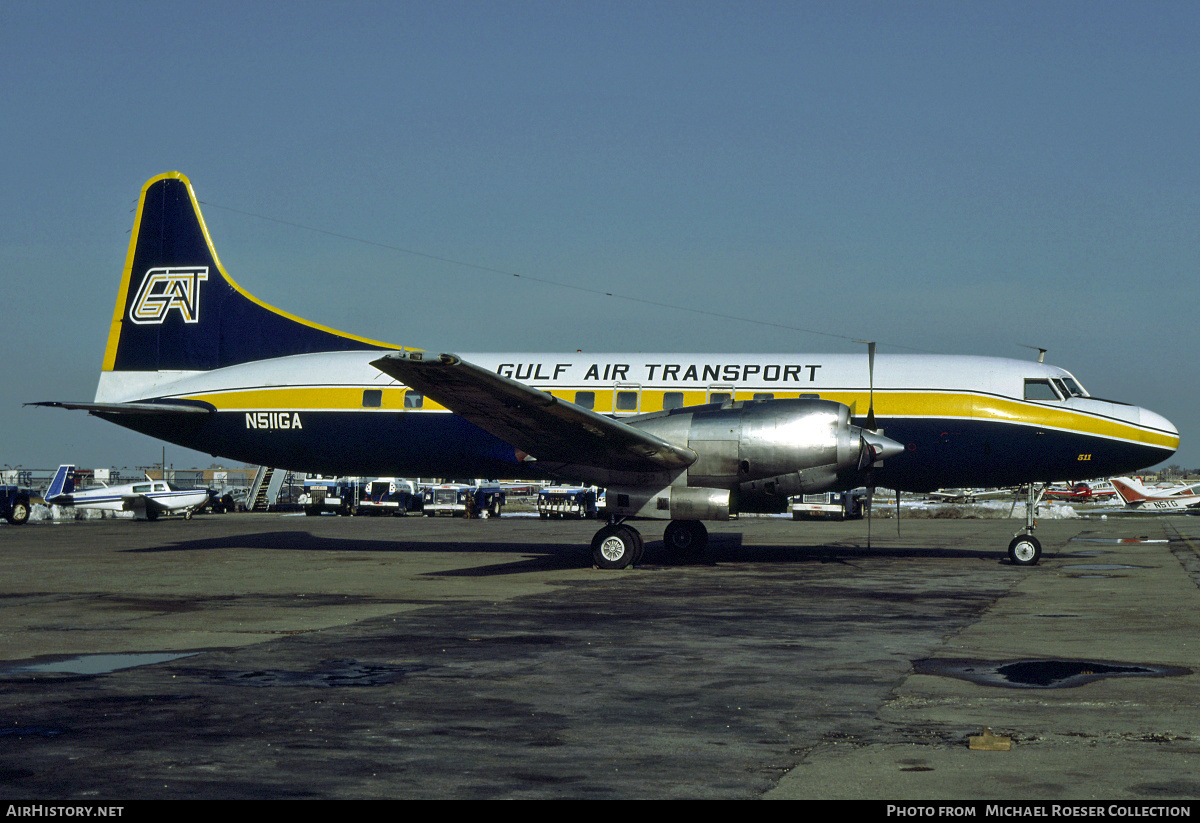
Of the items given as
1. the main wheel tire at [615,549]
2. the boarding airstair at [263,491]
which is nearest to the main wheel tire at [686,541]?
the main wheel tire at [615,549]

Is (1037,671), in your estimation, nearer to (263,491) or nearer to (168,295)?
(168,295)

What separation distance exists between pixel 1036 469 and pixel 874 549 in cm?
623

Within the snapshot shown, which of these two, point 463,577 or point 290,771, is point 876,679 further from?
point 463,577

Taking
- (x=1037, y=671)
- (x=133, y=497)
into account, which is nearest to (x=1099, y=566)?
(x=1037, y=671)

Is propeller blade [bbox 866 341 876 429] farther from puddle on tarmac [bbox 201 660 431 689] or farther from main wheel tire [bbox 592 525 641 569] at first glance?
puddle on tarmac [bbox 201 660 431 689]

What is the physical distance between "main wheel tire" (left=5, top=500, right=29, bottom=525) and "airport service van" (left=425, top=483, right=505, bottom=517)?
19.4m

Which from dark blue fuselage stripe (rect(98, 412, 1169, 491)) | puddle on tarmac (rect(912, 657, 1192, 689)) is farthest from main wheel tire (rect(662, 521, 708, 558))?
puddle on tarmac (rect(912, 657, 1192, 689))

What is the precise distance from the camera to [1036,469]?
2406 centimetres

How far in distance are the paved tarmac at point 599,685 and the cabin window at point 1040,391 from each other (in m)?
4.53

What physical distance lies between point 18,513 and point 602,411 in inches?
1466

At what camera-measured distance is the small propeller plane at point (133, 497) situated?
5350 centimetres

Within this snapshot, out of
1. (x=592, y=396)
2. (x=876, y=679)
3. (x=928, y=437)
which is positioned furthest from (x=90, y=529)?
(x=876, y=679)

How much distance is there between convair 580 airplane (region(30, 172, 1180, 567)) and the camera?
2150cm

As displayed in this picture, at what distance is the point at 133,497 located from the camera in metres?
53.9
